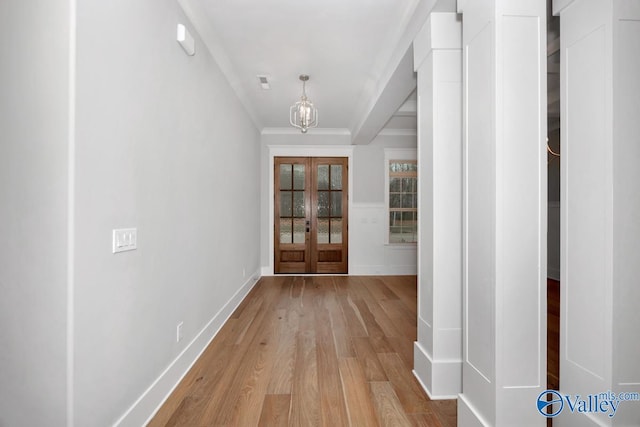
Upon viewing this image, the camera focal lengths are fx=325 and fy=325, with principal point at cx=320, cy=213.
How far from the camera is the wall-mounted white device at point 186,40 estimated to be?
2197 millimetres

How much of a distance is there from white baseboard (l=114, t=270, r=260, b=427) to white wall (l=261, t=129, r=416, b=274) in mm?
3253

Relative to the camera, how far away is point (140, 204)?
1.75 meters

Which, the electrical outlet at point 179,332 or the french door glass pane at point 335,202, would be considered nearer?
the electrical outlet at point 179,332

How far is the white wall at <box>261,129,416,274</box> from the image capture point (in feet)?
20.0

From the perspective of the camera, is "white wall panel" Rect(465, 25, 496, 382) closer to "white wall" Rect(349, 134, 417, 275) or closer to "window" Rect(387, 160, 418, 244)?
"white wall" Rect(349, 134, 417, 275)

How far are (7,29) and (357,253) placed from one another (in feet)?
17.8

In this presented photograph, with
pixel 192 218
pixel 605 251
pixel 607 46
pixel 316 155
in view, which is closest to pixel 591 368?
pixel 605 251

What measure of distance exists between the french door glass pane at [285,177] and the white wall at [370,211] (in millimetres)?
565

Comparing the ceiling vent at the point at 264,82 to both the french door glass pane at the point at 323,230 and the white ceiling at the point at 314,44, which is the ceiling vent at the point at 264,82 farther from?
the french door glass pane at the point at 323,230

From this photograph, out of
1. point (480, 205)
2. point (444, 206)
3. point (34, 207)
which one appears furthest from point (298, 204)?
point (34, 207)

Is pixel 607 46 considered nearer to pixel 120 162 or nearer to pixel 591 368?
pixel 591 368

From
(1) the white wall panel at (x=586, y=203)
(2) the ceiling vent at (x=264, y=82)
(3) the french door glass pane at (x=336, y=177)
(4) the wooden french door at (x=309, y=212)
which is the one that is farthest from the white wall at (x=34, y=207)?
(3) the french door glass pane at (x=336, y=177)

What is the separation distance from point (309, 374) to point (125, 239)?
5.01ft

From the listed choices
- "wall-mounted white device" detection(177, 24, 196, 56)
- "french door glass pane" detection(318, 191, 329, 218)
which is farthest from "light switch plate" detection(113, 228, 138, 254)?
"french door glass pane" detection(318, 191, 329, 218)
